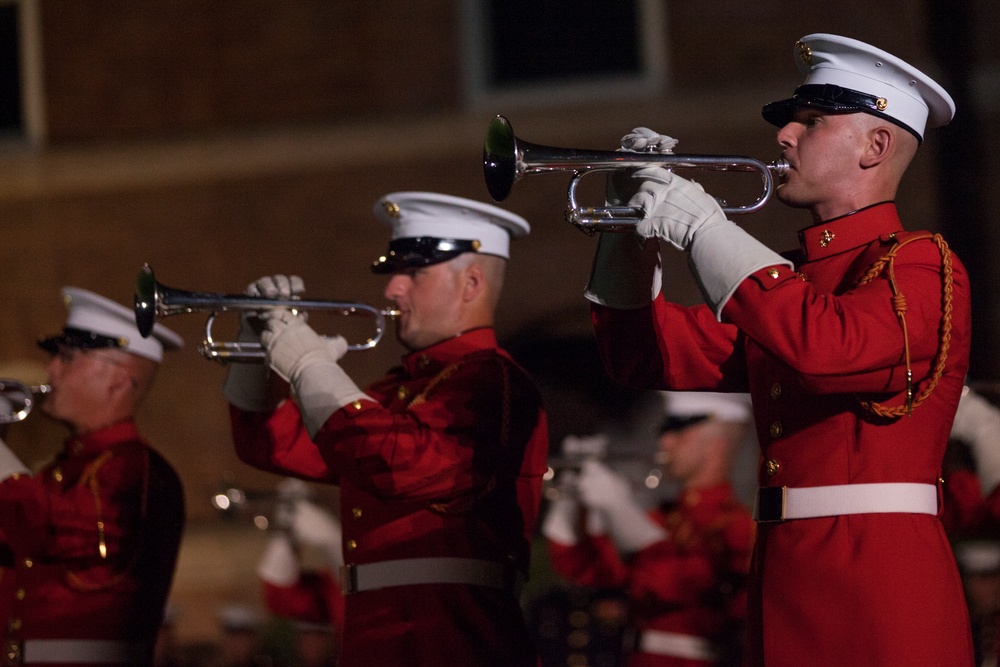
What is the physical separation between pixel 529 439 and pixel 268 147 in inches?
255

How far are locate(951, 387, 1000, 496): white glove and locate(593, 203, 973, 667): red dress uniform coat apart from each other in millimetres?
2138

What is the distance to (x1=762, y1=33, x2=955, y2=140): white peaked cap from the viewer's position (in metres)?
2.89

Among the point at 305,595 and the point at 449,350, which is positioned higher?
the point at 449,350

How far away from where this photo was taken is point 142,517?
4.76m

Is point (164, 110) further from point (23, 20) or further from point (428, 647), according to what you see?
point (428, 647)

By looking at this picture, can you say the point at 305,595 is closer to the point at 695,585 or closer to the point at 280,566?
the point at 280,566

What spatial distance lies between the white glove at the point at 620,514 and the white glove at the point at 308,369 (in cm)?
219

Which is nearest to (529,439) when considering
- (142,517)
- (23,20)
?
(142,517)

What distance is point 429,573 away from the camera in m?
3.67

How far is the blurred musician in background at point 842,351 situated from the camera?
2.62 metres

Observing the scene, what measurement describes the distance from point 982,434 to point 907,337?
8.24 ft

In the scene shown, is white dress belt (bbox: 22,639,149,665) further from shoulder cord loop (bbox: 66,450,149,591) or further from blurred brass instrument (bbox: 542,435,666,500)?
blurred brass instrument (bbox: 542,435,666,500)

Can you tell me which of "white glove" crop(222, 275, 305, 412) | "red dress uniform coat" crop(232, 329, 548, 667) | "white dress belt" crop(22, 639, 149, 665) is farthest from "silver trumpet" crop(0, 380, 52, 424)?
"red dress uniform coat" crop(232, 329, 548, 667)

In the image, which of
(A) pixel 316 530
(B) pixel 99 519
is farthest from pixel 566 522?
(B) pixel 99 519
